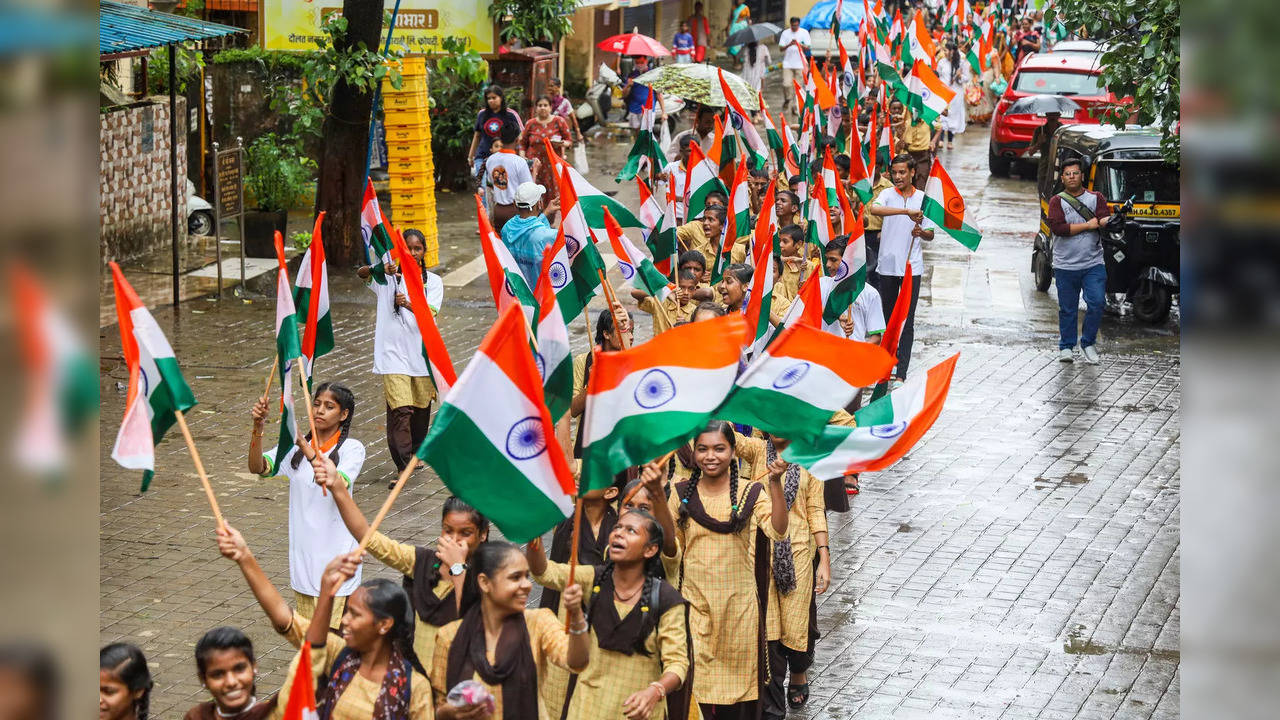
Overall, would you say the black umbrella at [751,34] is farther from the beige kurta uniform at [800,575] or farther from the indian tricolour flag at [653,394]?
the indian tricolour flag at [653,394]

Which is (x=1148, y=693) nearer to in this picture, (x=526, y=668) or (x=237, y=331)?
(x=526, y=668)

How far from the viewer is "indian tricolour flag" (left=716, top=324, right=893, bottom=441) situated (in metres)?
5.16

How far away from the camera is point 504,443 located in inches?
178

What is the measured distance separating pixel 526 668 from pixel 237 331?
9818 millimetres

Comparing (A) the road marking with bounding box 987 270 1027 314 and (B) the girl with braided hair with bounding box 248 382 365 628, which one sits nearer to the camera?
(B) the girl with braided hair with bounding box 248 382 365 628

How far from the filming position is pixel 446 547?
16.7 feet

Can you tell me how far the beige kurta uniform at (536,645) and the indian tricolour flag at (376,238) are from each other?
4810mm

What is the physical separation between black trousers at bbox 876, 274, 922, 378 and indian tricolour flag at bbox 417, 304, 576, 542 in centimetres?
715

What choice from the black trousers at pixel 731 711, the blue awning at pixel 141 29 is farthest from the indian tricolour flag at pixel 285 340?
the blue awning at pixel 141 29

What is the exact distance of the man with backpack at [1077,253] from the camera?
42.8ft

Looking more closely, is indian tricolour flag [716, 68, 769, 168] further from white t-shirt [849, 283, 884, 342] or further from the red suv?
the red suv

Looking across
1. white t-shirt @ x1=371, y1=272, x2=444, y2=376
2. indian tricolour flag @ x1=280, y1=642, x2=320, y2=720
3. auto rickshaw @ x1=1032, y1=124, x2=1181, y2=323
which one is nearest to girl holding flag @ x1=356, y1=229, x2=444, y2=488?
white t-shirt @ x1=371, y1=272, x2=444, y2=376
